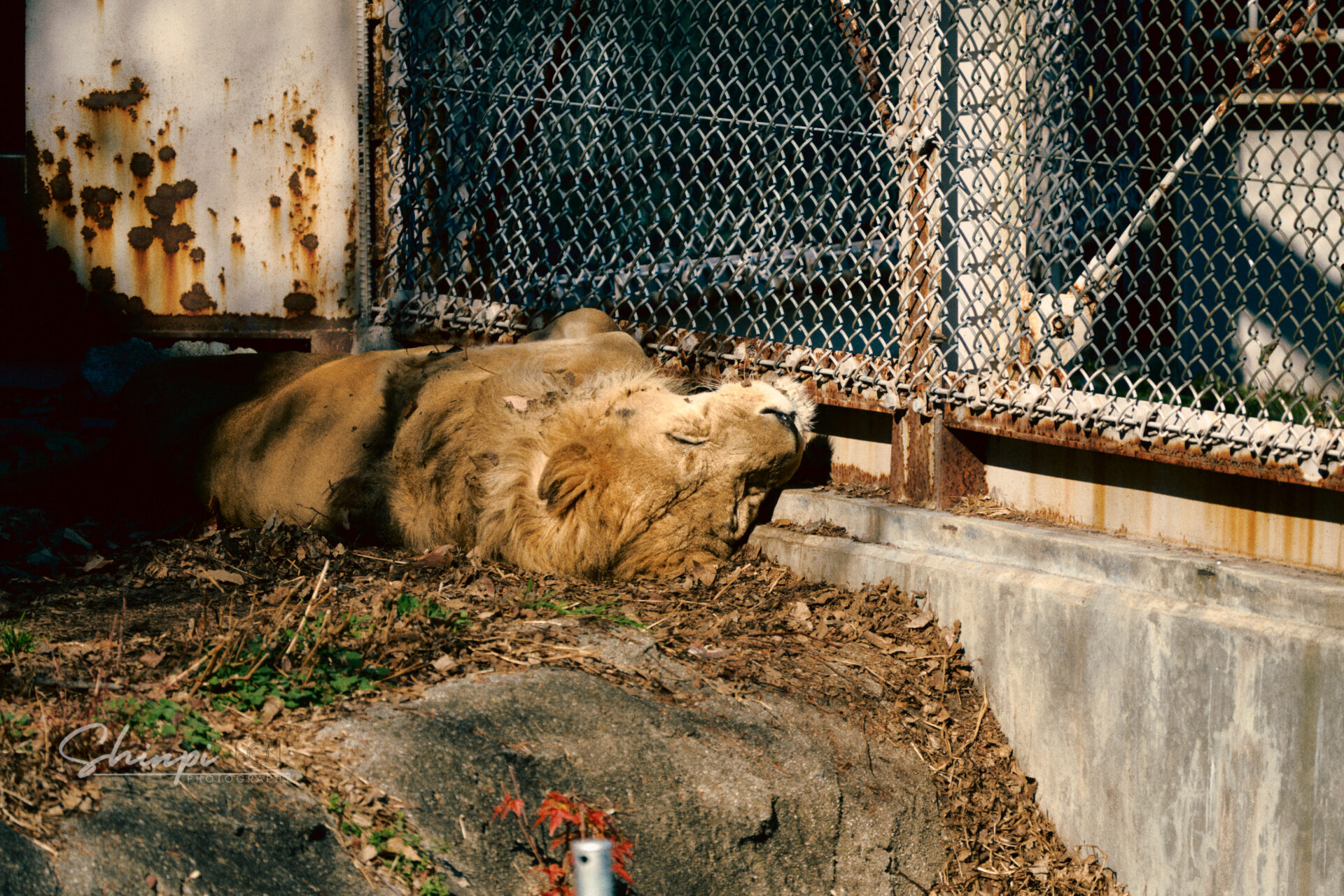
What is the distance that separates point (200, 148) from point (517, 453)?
2851mm

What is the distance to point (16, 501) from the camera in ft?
15.7

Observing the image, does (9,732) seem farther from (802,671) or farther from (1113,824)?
(1113,824)

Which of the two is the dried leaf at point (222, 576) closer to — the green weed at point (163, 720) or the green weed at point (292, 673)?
the green weed at point (292, 673)

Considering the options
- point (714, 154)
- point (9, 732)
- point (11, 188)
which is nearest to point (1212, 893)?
point (9, 732)

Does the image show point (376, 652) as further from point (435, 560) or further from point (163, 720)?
point (435, 560)

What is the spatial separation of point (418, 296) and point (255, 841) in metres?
3.68

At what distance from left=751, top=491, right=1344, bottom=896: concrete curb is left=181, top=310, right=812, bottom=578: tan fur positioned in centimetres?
71

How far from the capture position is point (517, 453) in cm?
407

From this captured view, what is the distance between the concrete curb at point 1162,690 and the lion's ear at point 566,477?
1115 mm

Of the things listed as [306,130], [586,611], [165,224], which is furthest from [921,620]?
[165,224]

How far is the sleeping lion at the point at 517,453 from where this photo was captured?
3979 mm

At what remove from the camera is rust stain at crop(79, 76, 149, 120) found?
224 inches

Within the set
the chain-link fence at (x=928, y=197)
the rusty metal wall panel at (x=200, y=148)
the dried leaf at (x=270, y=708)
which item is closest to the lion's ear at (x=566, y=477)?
the chain-link fence at (x=928, y=197)

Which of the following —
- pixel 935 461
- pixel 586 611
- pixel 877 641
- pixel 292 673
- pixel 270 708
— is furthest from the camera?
pixel 935 461
